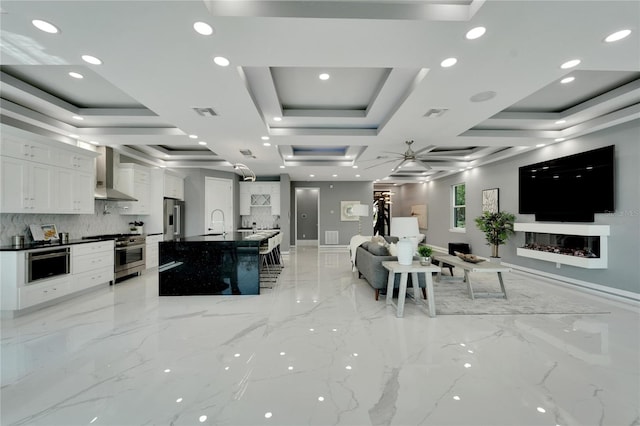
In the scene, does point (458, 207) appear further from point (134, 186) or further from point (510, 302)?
point (134, 186)

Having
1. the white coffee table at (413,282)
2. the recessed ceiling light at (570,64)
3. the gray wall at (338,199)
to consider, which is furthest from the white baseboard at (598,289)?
the gray wall at (338,199)

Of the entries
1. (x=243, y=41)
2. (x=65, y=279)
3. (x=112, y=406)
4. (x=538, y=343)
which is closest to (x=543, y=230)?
(x=538, y=343)


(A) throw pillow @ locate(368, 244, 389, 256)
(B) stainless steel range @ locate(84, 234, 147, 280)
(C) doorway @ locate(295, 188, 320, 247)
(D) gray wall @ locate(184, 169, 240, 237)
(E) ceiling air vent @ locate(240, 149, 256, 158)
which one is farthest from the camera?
(C) doorway @ locate(295, 188, 320, 247)

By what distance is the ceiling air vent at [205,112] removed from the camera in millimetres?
3625

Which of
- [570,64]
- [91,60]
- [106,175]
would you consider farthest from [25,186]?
[570,64]

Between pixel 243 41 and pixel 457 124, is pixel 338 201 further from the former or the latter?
pixel 243 41

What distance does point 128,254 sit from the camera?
5355 millimetres

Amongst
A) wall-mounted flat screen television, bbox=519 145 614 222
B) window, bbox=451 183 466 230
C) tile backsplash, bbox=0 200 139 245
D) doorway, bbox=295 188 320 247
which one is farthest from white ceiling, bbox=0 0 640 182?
doorway, bbox=295 188 320 247

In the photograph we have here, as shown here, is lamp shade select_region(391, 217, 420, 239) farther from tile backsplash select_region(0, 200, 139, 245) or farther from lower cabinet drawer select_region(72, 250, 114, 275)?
tile backsplash select_region(0, 200, 139, 245)

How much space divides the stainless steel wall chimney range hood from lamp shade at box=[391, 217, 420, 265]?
513 cm

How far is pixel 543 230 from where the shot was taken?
5297 mm

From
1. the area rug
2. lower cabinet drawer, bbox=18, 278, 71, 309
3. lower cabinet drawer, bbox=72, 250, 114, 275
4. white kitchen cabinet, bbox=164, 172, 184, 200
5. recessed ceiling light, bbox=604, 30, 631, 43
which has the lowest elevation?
the area rug

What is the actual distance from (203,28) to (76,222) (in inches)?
189

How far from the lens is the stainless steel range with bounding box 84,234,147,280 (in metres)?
5.09
